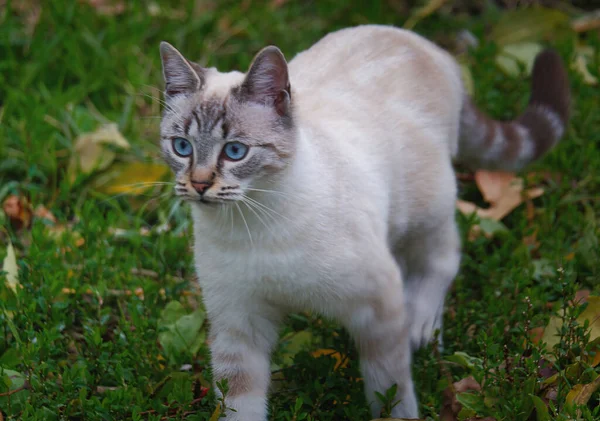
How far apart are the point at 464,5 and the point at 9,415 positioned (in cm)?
488

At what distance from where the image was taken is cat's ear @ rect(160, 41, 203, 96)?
3146 millimetres

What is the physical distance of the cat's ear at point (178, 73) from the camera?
10.3 feet

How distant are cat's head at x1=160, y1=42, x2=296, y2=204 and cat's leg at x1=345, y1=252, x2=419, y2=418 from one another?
62 cm

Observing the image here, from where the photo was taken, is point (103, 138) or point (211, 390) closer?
point (211, 390)

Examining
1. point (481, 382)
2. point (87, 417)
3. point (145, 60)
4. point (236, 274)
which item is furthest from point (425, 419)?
point (145, 60)

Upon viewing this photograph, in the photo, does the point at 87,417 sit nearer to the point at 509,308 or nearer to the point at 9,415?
the point at 9,415

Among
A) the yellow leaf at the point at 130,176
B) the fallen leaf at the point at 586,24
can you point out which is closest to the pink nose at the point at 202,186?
the yellow leaf at the point at 130,176

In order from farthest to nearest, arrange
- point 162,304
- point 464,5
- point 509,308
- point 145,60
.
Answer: point 464,5, point 145,60, point 162,304, point 509,308

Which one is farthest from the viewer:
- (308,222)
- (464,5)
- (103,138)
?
(464,5)

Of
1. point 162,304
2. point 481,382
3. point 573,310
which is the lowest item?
point 162,304

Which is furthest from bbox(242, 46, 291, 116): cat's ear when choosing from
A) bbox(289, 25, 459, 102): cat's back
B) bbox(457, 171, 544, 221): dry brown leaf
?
bbox(457, 171, 544, 221): dry brown leaf

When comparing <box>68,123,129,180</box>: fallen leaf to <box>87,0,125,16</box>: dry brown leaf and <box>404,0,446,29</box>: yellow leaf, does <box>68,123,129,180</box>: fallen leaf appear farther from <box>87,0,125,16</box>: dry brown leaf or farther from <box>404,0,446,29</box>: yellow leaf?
<box>404,0,446,29</box>: yellow leaf

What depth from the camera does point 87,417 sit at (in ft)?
11.2

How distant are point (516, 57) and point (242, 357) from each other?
344 centimetres
